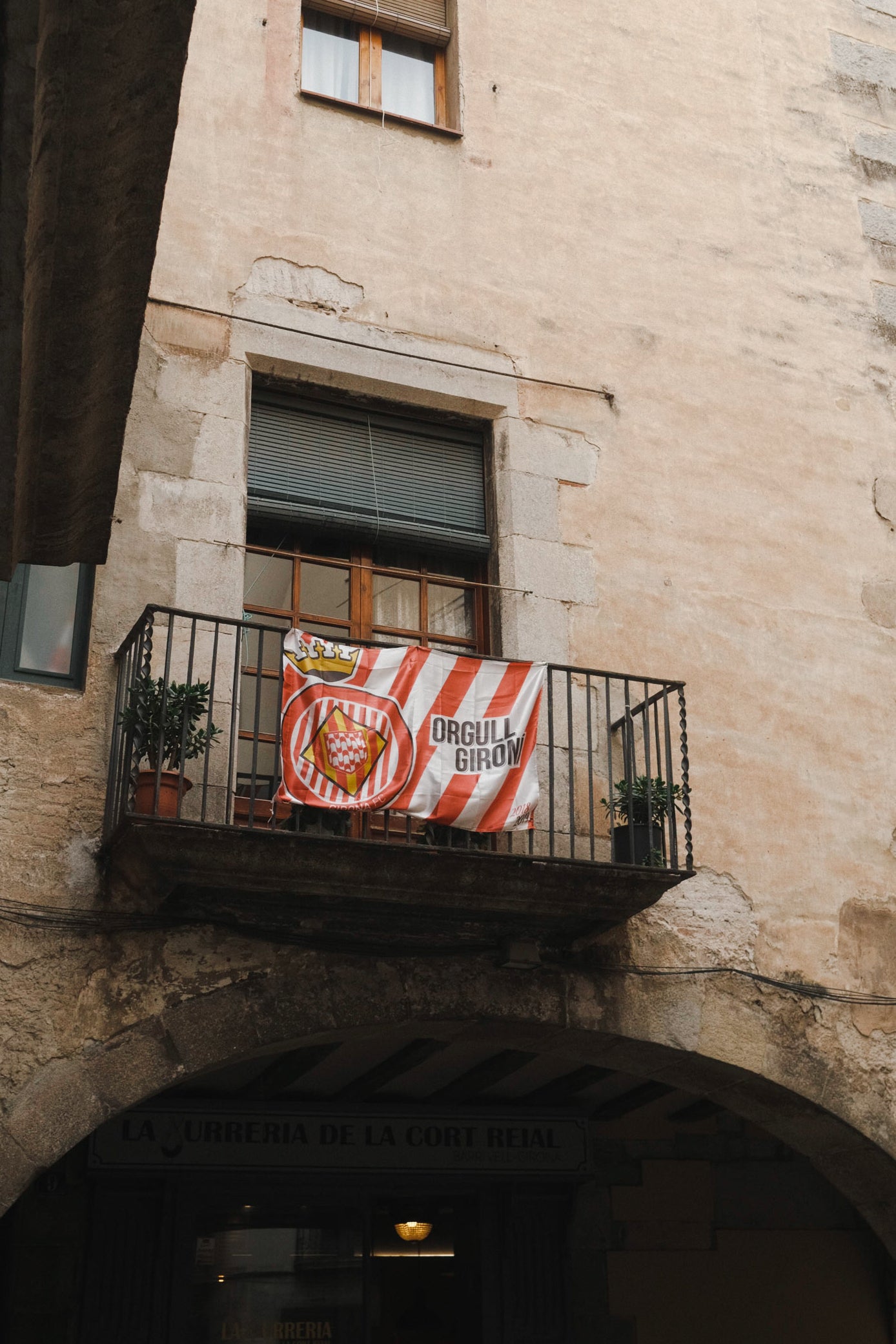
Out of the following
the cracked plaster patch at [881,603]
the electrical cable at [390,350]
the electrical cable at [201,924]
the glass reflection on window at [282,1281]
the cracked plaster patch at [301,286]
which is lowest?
the glass reflection on window at [282,1281]

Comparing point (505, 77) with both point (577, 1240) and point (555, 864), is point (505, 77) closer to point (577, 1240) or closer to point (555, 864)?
point (555, 864)

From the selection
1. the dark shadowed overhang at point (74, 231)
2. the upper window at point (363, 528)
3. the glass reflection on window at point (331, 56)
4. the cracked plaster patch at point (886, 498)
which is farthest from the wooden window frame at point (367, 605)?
the glass reflection on window at point (331, 56)

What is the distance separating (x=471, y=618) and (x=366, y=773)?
162cm

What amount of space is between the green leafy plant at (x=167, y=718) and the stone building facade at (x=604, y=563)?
1.13ft

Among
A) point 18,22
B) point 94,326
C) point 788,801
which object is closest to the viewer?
point 18,22

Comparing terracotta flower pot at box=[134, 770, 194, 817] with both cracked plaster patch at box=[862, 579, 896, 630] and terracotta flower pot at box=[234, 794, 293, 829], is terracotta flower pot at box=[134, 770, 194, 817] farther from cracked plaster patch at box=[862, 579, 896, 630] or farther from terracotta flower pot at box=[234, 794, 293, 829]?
cracked plaster patch at box=[862, 579, 896, 630]

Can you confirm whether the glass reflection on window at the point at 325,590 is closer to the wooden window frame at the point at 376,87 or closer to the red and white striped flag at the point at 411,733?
the red and white striped flag at the point at 411,733

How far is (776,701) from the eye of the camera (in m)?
7.68

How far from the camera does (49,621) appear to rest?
635cm

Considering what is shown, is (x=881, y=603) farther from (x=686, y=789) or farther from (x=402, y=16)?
(x=402, y=16)

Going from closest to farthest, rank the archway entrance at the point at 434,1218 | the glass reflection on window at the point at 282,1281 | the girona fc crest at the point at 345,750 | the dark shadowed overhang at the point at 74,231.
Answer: the dark shadowed overhang at the point at 74,231, the girona fc crest at the point at 345,750, the archway entrance at the point at 434,1218, the glass reflection on window at the point at 282,1281

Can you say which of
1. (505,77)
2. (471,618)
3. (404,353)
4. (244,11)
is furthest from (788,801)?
(244,11)

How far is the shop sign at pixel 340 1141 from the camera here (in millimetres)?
7707

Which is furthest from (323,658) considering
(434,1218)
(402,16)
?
(402,16)
